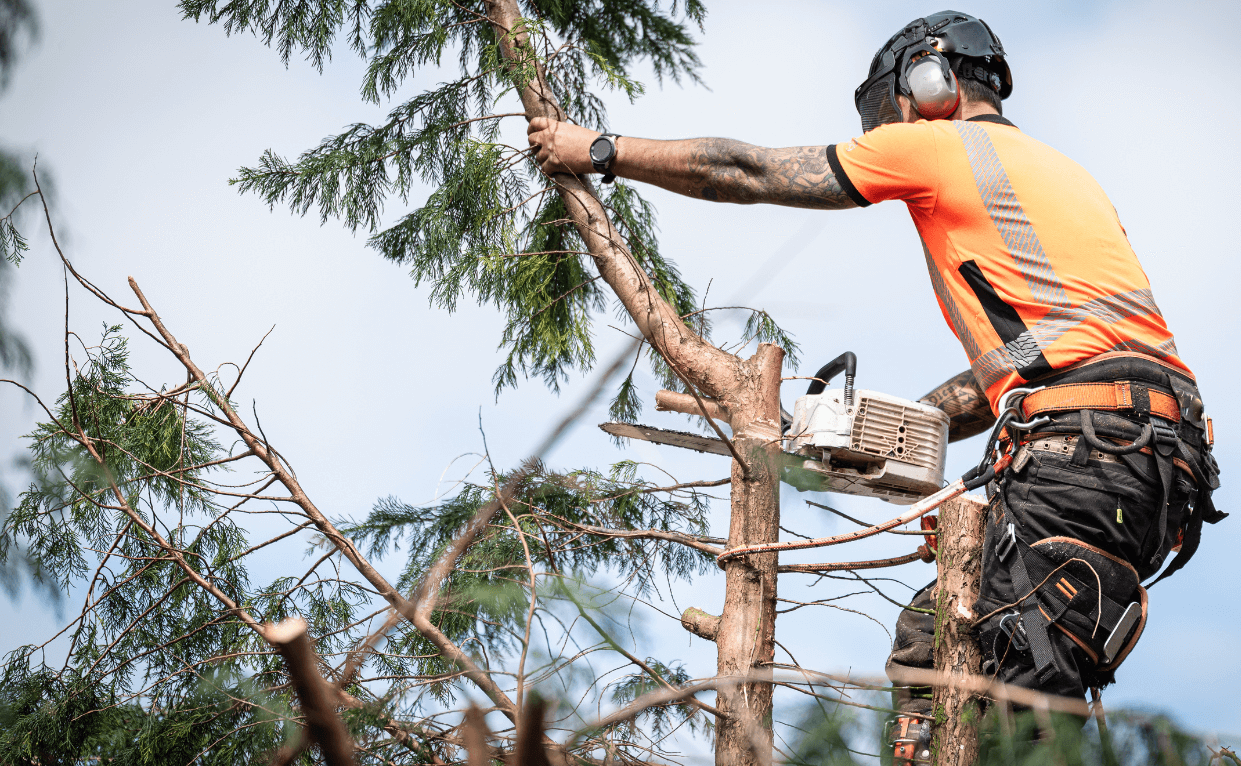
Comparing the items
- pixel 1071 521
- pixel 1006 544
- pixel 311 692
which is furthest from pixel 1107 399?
pixel 311 692

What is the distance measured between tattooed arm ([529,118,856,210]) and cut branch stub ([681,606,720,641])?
134 cm

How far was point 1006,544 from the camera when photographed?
2389 mm

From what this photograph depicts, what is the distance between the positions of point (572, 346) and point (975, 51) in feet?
6.74

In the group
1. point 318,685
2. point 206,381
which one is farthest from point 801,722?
point 206,381

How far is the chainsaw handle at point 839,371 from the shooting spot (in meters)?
2.98

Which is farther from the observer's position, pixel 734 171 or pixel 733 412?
pixel 733 412

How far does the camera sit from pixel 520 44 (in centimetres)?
374

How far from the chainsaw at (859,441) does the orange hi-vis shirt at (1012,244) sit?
0.35 metres

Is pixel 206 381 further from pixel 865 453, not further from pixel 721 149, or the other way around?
pixel 865 453

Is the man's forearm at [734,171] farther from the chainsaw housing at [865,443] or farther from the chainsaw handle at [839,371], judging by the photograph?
the chainsaw housing at [865,443]

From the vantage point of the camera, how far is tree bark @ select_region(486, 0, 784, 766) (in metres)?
2.77

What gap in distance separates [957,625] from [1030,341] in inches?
31.0

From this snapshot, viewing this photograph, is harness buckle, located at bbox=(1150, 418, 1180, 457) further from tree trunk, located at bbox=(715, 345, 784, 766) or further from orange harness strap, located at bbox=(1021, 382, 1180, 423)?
tree trunk, located at bbox=(715, 345, 784, 766)

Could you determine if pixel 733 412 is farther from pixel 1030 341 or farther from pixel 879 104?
pixel 879 104
